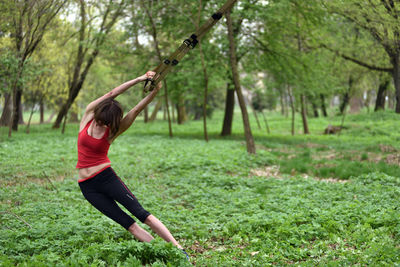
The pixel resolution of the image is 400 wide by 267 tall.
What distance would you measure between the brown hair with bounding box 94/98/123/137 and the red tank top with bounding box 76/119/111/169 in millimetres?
146

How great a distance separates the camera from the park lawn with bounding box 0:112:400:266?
488 cm

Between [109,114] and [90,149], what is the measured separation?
532 mm

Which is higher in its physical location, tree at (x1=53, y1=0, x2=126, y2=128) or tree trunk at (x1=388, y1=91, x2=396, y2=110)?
tree at (x1=53, y1=0, x2=126, y2=128)

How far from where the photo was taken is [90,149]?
457 cm

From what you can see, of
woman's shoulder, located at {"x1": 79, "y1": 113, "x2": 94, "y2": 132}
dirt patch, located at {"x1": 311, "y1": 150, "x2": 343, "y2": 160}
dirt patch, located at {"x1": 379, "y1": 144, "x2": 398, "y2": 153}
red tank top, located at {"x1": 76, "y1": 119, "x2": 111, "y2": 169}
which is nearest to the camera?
red tank top, located at {"x1": 76, "y1": 119, "x2": 111, "y2": 169}

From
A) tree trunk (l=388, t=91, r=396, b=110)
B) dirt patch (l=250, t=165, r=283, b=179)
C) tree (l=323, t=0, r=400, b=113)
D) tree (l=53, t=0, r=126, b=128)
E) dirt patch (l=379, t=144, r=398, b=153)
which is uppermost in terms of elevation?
tree (l=53, t=0, r=126, b=128)

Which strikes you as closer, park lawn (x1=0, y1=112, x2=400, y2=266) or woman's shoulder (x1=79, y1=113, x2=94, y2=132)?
woman's shoulder (x1=79, y1=113, x2=94, y2=132)

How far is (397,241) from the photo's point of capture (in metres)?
5.23

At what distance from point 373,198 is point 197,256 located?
4.36 m

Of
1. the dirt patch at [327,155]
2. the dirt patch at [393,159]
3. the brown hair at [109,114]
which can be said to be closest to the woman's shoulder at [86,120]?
the brown hair at [109,114]

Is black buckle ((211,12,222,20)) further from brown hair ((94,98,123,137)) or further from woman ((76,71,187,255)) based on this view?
brown hair ((94,98,123,137))

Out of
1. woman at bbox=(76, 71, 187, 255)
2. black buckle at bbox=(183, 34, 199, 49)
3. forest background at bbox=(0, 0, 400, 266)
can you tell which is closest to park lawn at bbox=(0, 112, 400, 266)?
forest background at bbox=(0, 0, 400, 266)

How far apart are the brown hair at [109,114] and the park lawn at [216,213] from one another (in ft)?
5.26

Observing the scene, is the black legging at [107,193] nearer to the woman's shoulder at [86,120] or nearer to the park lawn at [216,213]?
the park lawn at [216,213]
